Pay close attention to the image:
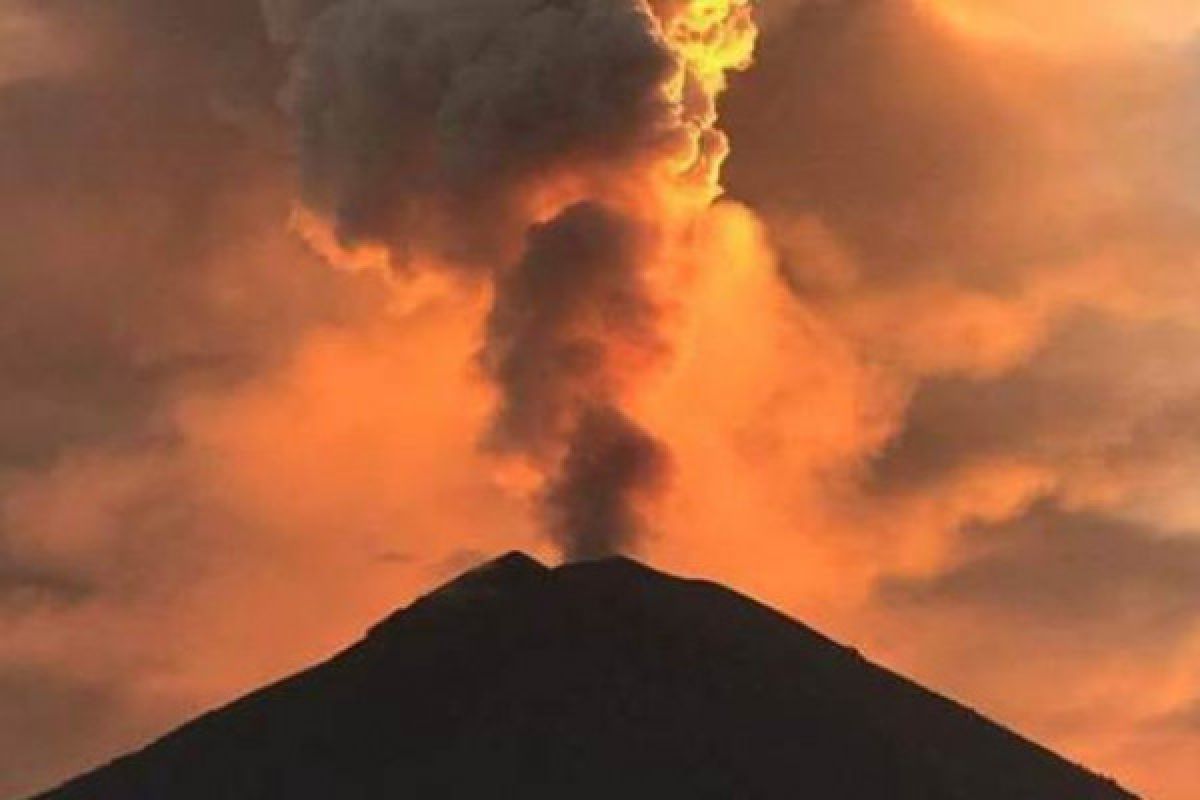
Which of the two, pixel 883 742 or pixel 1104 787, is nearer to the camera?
pixel 883 742

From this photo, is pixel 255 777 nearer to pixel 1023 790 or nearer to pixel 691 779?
pixel 691 779

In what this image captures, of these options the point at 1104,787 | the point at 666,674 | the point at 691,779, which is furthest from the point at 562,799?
the point at 1104,787

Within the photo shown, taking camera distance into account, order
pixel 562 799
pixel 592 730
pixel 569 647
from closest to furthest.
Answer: pixel 562 799
pixel 592 730
pixel 569 647

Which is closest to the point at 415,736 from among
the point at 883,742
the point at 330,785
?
the point at 330,785

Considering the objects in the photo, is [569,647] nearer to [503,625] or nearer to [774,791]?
[503,625]

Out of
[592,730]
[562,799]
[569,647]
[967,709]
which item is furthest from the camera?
[967,709]

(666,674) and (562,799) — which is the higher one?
(666,674)
